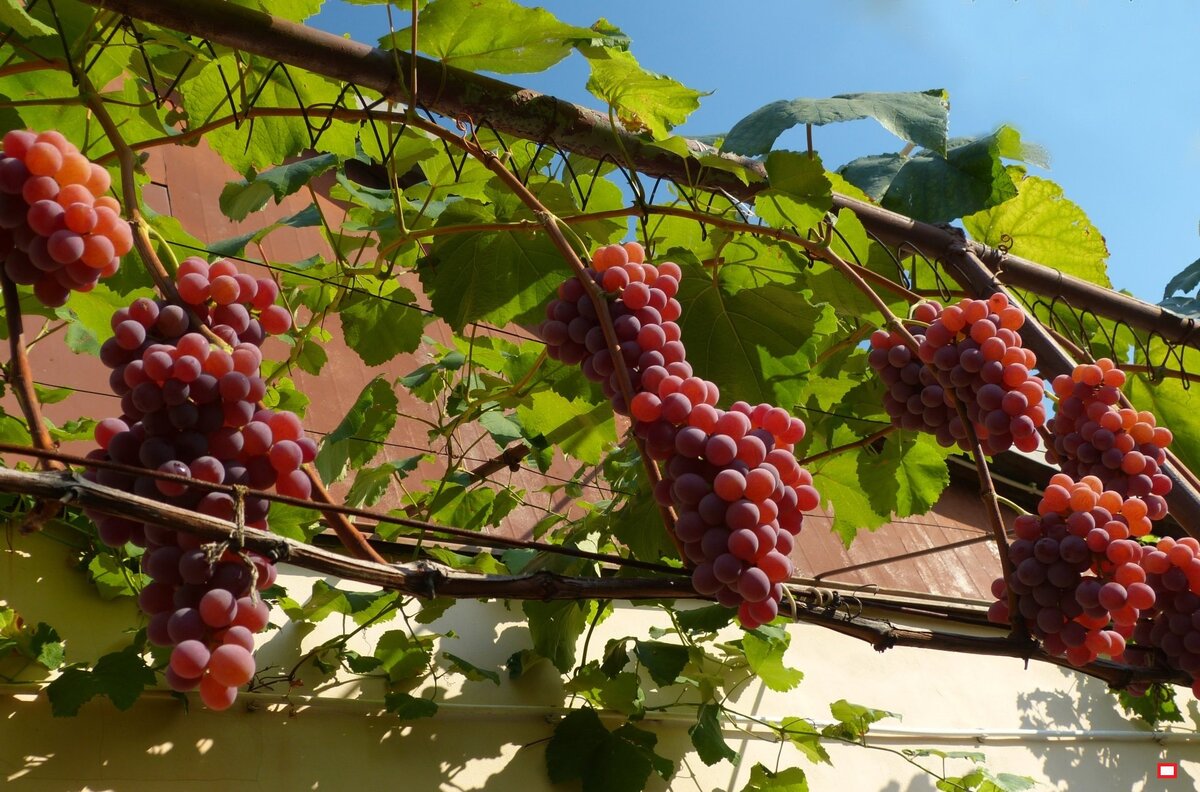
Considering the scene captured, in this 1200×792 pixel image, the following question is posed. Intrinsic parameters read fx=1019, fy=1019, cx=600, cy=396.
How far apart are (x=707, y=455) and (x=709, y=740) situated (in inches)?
65.2

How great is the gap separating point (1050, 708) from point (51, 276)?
367cm

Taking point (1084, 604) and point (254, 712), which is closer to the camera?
point (1084, 604)

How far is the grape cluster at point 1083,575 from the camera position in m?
1.14

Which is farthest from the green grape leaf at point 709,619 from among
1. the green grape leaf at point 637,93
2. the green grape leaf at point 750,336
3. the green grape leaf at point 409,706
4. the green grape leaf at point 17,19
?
the green grape leaf at point 17,19

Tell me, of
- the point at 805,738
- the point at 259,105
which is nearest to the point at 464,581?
the point at 259,105

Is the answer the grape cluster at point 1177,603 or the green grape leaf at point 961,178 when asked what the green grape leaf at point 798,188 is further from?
the grape cluster at point 1177,603

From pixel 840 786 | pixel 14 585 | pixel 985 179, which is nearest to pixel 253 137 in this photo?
pixel 14 585

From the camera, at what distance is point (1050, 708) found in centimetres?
360

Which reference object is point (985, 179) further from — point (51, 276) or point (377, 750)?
point (377, 750)

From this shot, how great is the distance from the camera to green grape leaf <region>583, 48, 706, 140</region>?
139 cm

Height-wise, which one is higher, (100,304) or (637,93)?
(637,93)

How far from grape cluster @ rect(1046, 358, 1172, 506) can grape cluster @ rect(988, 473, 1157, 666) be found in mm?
97

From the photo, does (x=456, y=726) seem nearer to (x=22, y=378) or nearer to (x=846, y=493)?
(x=846, y=493)

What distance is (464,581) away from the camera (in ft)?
2.85
